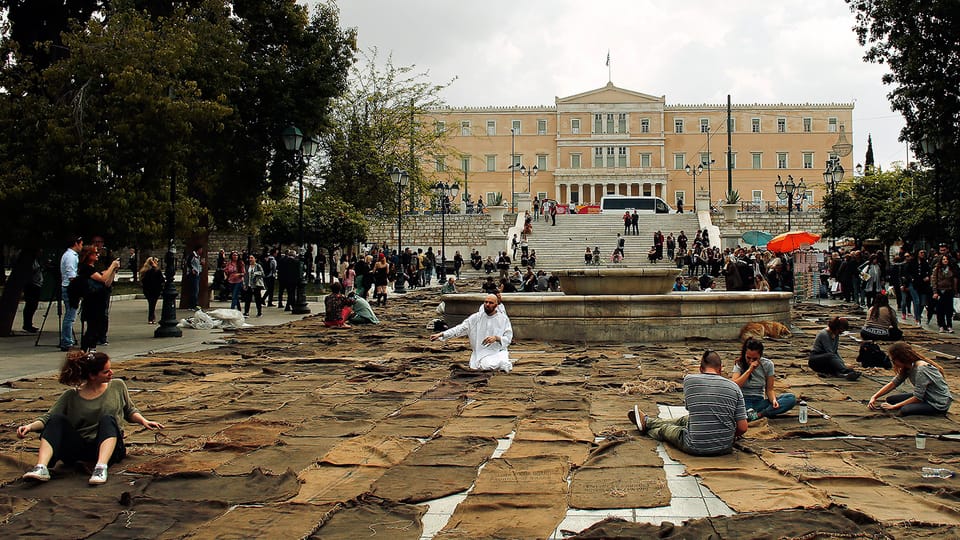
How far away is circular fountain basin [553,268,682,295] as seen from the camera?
49.3 ft

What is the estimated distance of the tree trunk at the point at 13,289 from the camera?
14492 mm

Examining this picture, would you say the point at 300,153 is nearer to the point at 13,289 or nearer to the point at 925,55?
the point at 13,289

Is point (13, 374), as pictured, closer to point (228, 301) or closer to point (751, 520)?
point (751, 520)

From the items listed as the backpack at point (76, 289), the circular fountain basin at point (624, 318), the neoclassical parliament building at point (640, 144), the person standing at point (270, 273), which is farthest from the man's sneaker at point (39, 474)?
the neoclassical parliament building at point (640, 144)

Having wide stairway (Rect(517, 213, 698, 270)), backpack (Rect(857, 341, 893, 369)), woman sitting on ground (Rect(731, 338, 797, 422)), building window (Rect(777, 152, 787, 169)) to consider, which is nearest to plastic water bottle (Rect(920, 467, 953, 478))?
woman sitting on ground (Rect(731, 338, 797, 422))

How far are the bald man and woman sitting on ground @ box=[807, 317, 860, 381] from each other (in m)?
3.33

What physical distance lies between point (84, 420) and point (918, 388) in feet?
20.0

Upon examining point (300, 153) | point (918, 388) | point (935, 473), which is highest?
point (300, 153)

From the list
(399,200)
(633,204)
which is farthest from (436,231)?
(399,200)

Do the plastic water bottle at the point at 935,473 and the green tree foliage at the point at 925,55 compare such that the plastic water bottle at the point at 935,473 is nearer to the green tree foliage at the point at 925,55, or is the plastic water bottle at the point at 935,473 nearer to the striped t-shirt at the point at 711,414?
the striped t-shirt at the point at 711,414

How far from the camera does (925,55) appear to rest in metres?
17.1

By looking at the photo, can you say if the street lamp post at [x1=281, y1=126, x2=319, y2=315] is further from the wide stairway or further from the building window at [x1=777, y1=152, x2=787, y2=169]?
the building window at [x1=777, y1=152, x2=787, y2=169]

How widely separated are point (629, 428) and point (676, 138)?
8664 centimetres

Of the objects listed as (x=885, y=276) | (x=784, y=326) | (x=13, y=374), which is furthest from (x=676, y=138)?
(x=13, y=374)
